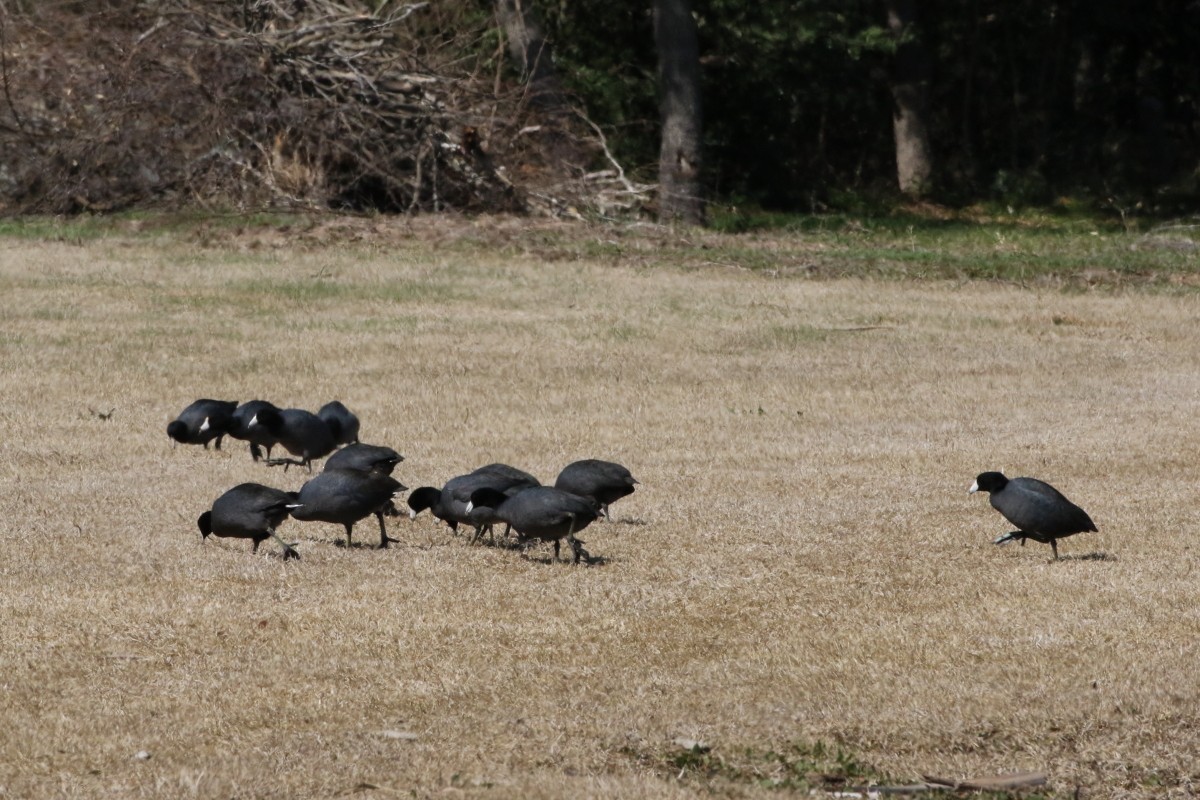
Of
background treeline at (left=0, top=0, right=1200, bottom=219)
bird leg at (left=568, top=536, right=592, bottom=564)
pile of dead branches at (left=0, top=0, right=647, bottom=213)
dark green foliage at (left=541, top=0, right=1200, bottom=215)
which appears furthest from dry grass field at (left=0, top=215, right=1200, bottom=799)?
dark green foliage at (left=541, top=0, right=1200, bottom=215)

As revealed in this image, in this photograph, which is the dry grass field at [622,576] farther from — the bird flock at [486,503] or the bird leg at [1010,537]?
the bird flock at [486,503]

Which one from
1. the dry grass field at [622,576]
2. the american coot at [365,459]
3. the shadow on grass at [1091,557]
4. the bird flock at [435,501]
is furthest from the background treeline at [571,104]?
the shadow on grass at [1091,557]

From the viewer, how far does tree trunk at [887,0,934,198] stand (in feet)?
121

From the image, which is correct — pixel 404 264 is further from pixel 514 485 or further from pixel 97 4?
pixel 514 485

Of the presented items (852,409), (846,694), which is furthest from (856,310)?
(846,694)

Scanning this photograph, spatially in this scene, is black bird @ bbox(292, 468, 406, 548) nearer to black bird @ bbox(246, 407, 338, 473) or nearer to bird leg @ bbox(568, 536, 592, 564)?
bird leg @ bbox(568, 536, 592, 564)

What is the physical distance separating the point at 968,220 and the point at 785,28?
4.92 metres

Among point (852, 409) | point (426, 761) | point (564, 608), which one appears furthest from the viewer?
point (852, 409)

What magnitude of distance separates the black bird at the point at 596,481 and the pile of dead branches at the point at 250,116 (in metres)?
16.8

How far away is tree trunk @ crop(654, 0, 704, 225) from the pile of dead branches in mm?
1786

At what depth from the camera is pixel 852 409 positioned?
15.9 metres

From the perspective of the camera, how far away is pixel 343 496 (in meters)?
9.70

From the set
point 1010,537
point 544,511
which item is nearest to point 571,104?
point 1010,537

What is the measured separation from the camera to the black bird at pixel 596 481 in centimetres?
1043
